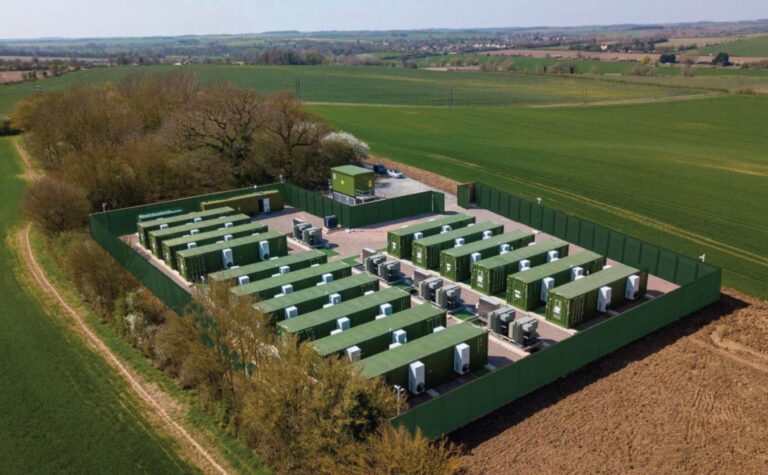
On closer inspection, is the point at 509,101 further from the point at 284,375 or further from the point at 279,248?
the point at 284,375

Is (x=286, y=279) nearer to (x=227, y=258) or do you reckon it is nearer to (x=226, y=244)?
(x=227, y=258)

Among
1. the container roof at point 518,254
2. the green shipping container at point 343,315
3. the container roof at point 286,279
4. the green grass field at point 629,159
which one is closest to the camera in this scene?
the green shipping container at point 343,315

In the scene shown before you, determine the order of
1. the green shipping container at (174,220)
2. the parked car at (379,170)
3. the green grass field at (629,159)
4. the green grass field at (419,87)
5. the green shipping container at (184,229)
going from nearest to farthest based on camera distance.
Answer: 1. the green shipping container at (184,229)
2. the green shipping container at (174,220)
3. the green grass field at (629,159)
4. the parked car at (379,170)
5. the green grass field at (419,87)

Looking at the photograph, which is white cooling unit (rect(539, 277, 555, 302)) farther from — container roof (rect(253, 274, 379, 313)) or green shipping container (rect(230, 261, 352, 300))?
green shipping container (rect(230, 261, 352, 300))

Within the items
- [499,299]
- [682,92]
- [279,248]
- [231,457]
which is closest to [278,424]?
[231,457]

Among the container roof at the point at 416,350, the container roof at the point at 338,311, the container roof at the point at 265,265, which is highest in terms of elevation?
the container roof at the point at 265,265

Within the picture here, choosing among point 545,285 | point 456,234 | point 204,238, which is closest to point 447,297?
point 545,285

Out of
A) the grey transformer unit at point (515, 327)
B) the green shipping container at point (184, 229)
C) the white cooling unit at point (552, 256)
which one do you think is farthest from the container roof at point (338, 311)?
the green shipping container at point (184, 229)

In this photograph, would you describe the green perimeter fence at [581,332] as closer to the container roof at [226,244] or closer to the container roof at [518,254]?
the container roof at [518,254]

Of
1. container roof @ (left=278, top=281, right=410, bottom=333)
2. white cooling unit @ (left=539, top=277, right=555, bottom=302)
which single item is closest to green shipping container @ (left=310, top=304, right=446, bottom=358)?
container roof @ (left=278, top=281, right=410, bottom=333)
